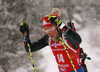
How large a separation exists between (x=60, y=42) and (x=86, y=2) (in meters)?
9.64

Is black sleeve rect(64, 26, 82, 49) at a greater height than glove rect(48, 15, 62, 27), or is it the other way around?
glove rect(48, 15, 62, 27)

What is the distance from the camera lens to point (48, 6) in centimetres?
966

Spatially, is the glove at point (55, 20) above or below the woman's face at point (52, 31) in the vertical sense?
above

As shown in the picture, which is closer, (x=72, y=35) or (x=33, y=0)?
(x=72, y=35)

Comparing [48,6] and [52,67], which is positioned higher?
[48,6]

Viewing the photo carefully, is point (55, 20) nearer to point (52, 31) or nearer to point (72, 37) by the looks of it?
point (52, 31)

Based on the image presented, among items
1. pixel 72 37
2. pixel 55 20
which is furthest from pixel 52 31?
pixel 72 37

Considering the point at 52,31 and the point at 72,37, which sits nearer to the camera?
the point at 72,37

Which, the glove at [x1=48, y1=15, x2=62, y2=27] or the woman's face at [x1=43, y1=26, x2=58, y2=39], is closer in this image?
the glove at [x1=48, y1=15, x2=62, y2=27]

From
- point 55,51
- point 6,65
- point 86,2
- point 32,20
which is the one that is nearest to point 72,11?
point 86,2

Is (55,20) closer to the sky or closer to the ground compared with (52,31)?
closer to the sky

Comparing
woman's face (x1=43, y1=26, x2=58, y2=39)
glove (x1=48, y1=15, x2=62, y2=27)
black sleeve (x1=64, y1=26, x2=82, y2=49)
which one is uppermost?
glove (x1=48, y1=15, x2=62, y2=27)

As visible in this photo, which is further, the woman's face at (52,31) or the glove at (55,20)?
the woman's face at (52,31)

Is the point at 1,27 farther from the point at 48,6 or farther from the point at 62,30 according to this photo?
the point at 62,30
